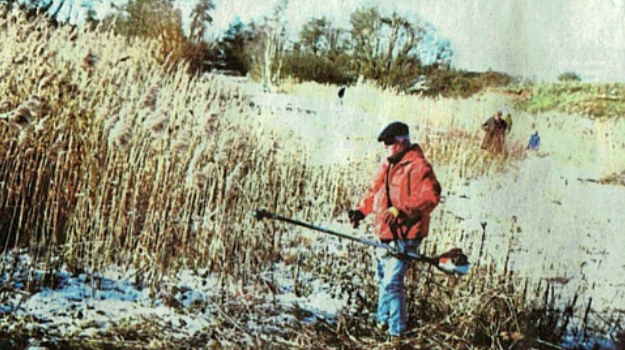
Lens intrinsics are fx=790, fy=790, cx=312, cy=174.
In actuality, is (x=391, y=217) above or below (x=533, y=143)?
below

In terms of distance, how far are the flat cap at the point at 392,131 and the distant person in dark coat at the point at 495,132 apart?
0.36 metres

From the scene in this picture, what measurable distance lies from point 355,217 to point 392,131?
1.34 feet

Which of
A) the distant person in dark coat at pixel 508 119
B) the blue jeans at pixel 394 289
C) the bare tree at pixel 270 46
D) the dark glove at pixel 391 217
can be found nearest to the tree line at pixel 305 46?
the bare tree at pixel 270 46

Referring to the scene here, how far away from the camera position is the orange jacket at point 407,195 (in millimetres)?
3363

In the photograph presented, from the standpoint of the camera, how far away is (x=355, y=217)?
3.44m

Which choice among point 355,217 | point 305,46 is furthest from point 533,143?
point 305,46

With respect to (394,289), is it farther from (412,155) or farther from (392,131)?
(392,131)

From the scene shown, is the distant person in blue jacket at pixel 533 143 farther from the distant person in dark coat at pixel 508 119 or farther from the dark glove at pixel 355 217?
the dark glove at pixel 355 217

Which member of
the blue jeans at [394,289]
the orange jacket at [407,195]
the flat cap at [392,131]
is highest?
the flat cap at [392,131]

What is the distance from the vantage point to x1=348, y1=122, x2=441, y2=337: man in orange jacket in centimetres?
337

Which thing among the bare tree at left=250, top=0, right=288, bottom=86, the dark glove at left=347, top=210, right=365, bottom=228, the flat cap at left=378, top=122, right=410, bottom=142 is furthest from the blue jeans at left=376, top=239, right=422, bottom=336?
the bare tree at left=250, top=0, right=288, bottom=86

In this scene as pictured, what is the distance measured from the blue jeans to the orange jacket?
0.20ft

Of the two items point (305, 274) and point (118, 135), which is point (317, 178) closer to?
point (305, 274)

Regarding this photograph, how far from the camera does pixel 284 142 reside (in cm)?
351
